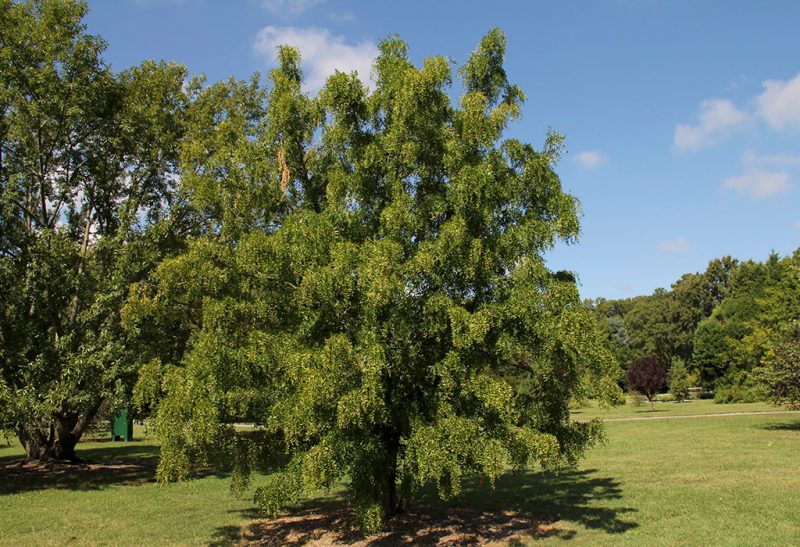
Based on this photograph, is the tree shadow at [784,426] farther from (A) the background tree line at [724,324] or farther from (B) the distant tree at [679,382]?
(B) the distant tree at [679,382]

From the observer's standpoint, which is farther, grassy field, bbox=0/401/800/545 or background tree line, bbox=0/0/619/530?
grassy field, bbox=0/401/800/545

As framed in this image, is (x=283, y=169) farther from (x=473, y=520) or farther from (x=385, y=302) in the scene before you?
(x=473, y=520)

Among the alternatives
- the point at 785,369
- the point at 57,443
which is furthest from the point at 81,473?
the point at 785,369

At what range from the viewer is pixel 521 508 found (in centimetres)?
1260

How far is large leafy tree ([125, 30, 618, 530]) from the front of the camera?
8.27 metres

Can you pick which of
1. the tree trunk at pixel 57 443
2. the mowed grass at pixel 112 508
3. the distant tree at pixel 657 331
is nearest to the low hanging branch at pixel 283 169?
the mowed grass at pixel 112 508

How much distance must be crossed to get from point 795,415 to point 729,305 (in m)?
31.4

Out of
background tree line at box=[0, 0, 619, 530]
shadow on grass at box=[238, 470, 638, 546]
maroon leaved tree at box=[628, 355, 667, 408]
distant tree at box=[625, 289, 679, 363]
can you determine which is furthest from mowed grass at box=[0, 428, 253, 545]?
distant tree at box=[625, 289, 679, 363]

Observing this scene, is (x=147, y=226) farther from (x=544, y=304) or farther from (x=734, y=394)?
(x=734, y=394)

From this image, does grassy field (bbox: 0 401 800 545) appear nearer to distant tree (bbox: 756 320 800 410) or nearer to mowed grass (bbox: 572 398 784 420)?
distant tree (bbox: 756 320 800 410)

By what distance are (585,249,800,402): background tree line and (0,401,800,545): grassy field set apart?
343cm

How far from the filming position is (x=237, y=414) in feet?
31.6

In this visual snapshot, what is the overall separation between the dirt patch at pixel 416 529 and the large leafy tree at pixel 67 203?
7.54m

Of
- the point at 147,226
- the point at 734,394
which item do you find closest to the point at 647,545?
the point at 147,226
